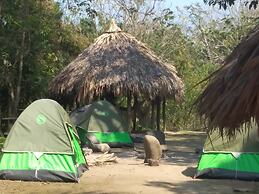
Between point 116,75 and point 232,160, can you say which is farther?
point 116,75

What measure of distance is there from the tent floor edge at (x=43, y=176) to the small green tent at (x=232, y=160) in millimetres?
2316

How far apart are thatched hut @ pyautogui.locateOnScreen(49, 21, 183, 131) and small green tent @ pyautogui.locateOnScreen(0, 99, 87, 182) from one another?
21.0 feet

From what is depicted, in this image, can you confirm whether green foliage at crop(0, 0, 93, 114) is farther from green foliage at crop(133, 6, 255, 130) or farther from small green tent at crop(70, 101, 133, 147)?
green foliage at crop(133, 6, 255, 130)

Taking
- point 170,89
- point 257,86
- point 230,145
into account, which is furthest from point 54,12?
point 257,86

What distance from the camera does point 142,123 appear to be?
22.4 metres

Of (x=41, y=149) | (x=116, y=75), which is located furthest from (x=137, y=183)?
(x=116, y=75)

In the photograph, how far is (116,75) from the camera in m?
16.6

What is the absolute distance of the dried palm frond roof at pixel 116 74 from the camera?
16578mm

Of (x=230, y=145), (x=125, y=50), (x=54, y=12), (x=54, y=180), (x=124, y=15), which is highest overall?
(x=124, y=15)

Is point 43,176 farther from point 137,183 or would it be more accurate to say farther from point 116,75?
point 116,75

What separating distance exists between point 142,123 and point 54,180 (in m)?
13.1

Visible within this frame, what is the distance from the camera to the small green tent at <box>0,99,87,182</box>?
371 inches

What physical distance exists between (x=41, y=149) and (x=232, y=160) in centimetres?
351

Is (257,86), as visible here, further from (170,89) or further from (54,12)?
(54,12)
